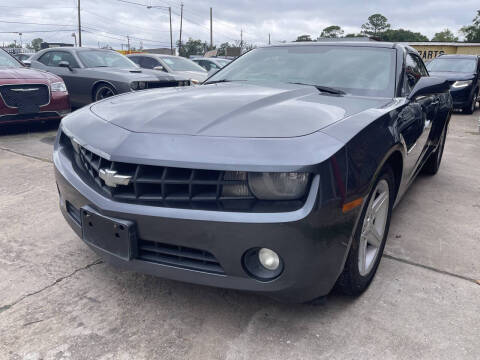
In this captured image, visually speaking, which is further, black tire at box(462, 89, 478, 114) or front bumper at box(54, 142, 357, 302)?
black tire at box(462, 89, 478, 114)

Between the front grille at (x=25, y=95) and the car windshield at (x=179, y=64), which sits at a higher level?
the car windshield at (x=179, y=64)

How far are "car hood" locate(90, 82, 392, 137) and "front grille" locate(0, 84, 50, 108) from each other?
12.6 feet

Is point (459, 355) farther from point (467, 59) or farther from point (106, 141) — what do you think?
point (467, 59)

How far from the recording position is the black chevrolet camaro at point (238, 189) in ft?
5.03

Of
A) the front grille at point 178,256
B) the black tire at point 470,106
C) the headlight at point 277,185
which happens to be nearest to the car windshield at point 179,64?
the black tire at point 470,106

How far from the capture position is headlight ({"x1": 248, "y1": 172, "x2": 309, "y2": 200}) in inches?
60.9

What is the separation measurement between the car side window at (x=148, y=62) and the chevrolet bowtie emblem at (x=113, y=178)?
26.9ft

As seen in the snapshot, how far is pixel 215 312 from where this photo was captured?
6.46ft

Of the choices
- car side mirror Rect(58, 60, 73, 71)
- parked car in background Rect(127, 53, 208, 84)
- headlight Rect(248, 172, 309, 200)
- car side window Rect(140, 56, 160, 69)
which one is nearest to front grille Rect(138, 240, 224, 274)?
headlight Rect(248, 172, 309, 200)

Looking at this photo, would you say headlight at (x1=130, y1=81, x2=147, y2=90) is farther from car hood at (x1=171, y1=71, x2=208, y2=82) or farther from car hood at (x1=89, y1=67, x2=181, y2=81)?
car hood at (x1=171, y1=71, x2=208, y2=82)

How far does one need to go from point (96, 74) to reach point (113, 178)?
617 centimetres

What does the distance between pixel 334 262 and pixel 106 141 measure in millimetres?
1127

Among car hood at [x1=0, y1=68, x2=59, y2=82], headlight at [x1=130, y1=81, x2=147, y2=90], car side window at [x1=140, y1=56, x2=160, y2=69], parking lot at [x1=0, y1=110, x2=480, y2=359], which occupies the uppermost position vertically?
car side window at [x1=140, y1=56, x2=160, y2=69]

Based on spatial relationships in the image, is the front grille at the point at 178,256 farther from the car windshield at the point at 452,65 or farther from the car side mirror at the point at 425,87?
the car windshield at the point at 452,65
